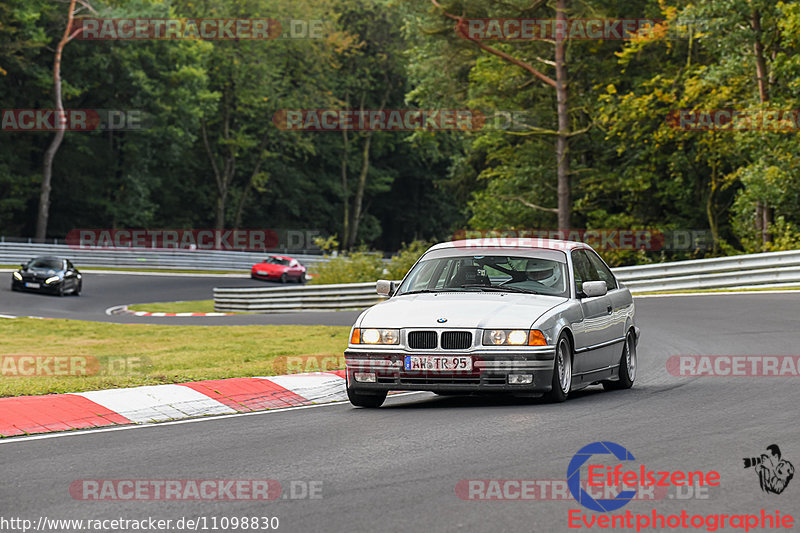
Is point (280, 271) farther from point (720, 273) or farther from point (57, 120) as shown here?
point (720, 273)

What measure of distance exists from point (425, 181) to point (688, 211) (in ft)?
170

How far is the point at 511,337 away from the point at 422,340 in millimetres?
770

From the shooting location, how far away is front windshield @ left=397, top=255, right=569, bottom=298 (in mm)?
11016

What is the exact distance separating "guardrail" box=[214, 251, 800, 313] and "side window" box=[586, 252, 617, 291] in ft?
48.2

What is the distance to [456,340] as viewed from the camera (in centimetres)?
984

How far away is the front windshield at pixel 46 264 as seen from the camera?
38812 mm

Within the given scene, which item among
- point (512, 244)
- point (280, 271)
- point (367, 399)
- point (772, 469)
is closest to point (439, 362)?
point (367, 399)

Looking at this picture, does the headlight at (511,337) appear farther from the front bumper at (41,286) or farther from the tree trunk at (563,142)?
the front bumper at (41,286)

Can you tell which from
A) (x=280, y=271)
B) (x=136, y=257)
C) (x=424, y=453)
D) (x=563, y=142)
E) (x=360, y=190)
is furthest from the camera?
(x=360, y=190)

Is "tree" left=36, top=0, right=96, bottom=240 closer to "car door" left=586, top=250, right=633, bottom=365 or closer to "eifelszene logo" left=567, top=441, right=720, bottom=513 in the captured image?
"car door" left=586, top=250, right=633, bottom=365

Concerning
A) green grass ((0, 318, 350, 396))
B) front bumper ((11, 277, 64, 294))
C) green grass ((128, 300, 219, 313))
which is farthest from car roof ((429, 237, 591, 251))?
front bumper ((11, 277, 64, 294))

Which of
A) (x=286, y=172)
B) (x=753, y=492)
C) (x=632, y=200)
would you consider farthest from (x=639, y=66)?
(x=286, y=172)

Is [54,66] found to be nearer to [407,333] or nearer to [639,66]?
[639,66]

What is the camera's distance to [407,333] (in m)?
9.95
